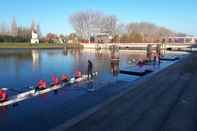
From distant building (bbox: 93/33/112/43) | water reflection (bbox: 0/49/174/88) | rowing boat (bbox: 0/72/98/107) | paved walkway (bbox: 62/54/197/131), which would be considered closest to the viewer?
paved walkway (bbox: 62/54/197/131)

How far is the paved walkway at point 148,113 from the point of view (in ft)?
48.1

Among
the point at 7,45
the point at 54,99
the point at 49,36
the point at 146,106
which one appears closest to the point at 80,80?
the point at 54,99

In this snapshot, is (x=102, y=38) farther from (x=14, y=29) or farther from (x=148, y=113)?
(x=148, y=113)

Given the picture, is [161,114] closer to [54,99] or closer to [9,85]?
[54,99]

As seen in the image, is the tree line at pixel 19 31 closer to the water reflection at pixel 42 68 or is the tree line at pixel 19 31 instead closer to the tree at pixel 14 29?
the tree at pixel 14 29

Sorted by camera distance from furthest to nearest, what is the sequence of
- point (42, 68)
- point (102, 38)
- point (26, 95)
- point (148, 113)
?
1. point (102, 38)
2. point (42, 68)
3. point (26, 95)
4. point (148, 113)

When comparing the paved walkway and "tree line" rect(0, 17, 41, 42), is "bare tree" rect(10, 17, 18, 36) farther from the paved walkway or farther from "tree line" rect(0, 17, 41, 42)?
the paved walkway

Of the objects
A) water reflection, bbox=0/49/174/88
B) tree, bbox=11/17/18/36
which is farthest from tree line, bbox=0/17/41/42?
water reflection, bbox=0/49/174/88

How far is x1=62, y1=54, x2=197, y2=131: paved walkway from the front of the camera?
48.1 ft

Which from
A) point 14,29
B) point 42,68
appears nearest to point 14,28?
point 14,29

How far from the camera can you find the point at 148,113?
17219 millimetres

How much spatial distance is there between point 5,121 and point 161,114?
796 cm

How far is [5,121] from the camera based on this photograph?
17.5 meters

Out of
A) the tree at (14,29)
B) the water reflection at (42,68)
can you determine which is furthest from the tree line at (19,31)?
the water reflection at (42,68)
